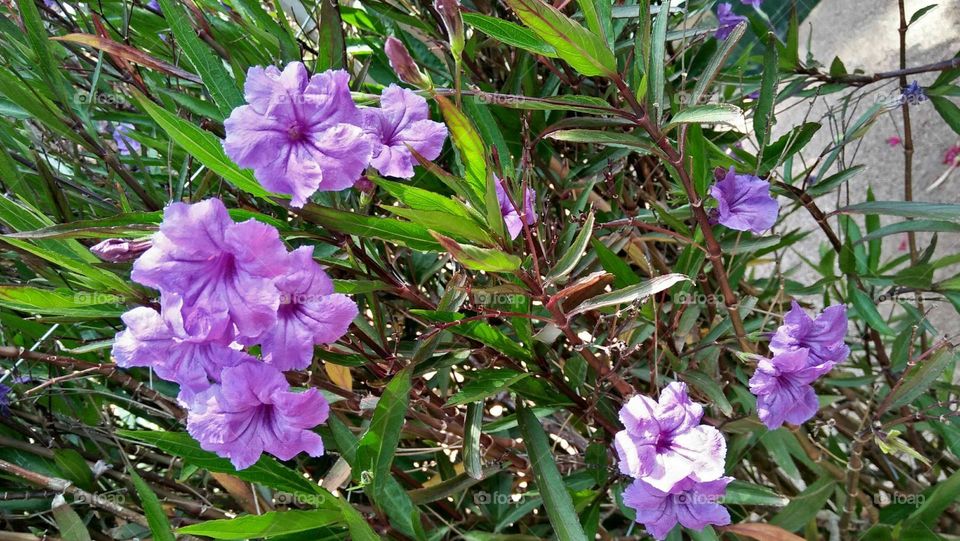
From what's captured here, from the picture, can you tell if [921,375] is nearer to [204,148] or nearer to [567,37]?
[567,37]

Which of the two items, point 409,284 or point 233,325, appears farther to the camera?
point 409,284

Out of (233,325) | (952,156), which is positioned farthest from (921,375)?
(952,156)

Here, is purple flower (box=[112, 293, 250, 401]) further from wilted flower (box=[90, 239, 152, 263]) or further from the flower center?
the flower center

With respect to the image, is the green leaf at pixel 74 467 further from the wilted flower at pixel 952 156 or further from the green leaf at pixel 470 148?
the wilted flower at pixel 952 156

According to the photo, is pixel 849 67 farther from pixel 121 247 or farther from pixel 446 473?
pixel 121 247

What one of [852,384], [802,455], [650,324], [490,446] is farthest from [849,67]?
[490,446]
